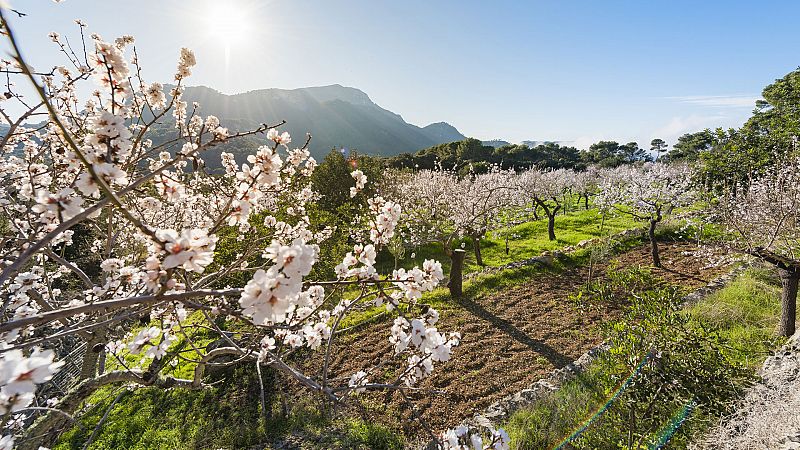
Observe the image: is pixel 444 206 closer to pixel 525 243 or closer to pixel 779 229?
pixel 525 243

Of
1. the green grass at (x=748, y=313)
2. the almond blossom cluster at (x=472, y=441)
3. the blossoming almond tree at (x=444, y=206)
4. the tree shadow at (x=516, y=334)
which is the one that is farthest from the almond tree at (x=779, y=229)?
the almond blossom cluster at (x=472, y=441)

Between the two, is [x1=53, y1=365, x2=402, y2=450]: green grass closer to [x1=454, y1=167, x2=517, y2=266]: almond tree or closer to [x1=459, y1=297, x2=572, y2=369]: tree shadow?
[x1=459, y1=297, x2=572, y2=369]: tree shadow

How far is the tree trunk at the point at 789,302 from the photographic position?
5.93 meters

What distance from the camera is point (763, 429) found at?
326 centimetres

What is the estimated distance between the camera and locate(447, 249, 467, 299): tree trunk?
9036 mm

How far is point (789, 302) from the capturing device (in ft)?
19.5

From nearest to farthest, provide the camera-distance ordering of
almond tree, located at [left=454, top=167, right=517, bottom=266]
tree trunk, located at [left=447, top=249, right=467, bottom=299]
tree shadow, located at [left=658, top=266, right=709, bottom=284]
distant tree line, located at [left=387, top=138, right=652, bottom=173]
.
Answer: tree trunk, located at [left=447, top=249, right=467, bottom=299]
tree shadow, located at [left=658, top=266, right=709, bottom=284]
almond tree, located at [left=454, top=167, right=517, bottom=266]
distant tree line, located at [left=387, top=138, right=652, bottom=173]

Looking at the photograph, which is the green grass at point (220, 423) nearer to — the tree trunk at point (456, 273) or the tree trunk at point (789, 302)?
the tree trunk at point (456, 273)

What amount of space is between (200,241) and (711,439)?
5.19m

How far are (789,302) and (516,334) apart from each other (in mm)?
4720

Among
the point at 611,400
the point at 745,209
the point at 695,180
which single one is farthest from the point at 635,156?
the point at 611,400

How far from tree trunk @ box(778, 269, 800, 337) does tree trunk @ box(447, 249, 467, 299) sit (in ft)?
20.0

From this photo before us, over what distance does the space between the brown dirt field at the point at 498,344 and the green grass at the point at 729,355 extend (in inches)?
28.8

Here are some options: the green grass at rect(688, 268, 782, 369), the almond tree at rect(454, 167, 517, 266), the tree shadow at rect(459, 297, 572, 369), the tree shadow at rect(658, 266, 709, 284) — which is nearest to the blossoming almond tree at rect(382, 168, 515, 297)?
the almond tree at rect(454, 167, 517, 266)
